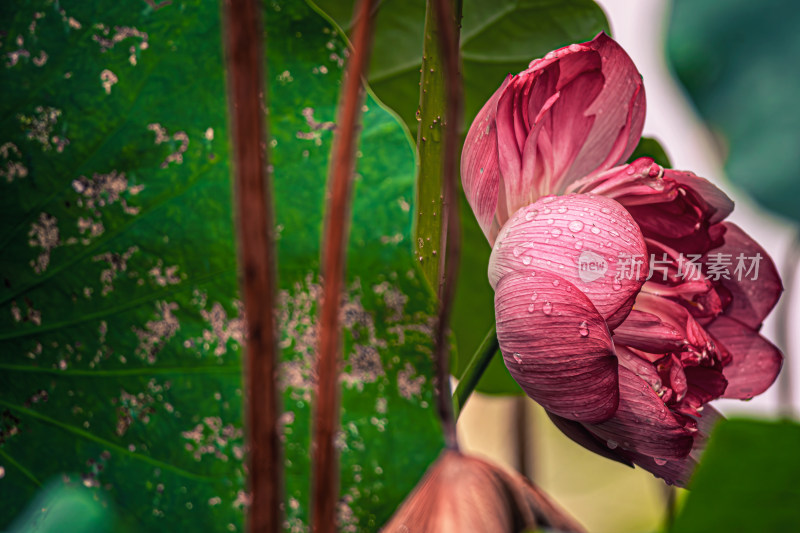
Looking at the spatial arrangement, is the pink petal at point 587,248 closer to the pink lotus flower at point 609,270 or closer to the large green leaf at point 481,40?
the pink lotus flower at point 609,270

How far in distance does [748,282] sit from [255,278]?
234 millimetres

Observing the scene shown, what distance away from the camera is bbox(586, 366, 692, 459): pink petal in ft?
0.67

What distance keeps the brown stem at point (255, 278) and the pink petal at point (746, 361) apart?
0.70 ft

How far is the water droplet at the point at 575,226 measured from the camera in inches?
8.0

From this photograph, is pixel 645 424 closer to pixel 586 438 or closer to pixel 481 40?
pixel 586 438

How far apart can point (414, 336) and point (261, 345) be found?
0.34 ft

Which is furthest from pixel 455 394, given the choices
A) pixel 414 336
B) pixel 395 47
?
pixel 395 47

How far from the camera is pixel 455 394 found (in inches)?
9.6

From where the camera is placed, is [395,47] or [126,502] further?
[395,47]

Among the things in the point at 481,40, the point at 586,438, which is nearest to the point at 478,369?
the point at 586,438

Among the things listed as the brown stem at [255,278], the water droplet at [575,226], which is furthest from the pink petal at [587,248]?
the brown stem at [255,278]

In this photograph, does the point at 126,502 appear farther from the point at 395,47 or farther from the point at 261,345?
the point at 395,47

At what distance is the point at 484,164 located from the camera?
0.22 metres

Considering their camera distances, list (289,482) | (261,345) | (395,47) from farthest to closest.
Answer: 1. (395,47)
2. (289,482)
3. (261,345)
